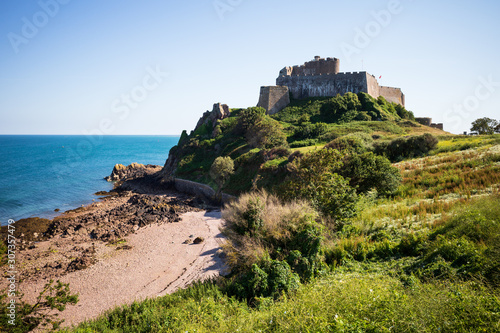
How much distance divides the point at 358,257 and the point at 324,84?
161 feet

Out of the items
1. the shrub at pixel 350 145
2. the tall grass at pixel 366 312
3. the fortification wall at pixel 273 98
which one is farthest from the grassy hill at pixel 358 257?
the fortification wall at pixel 273 98

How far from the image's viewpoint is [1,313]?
10.1 meters

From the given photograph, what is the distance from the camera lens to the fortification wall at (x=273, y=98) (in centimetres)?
5359

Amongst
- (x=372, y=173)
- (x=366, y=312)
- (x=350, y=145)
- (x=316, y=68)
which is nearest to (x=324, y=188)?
(x=372, y=173)

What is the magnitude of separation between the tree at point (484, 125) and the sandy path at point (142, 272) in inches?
1764

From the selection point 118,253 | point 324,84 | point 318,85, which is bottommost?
point 118,253

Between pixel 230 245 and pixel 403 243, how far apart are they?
280 inches

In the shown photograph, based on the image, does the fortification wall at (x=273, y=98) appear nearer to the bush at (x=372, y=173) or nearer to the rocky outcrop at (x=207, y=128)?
the rocky outcrop at (x=207, y=128)

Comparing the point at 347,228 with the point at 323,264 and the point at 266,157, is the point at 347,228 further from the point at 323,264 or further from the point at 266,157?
the point at 266,157

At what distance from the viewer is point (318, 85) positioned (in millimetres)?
54125

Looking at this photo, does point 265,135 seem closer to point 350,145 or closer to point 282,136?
point 282,136

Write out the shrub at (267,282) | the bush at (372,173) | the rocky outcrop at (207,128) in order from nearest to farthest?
the shrub at (267,282)
the bush at (372,173)
the rocky outcrop at (207,128)

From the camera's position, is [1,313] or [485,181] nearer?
[1,313]

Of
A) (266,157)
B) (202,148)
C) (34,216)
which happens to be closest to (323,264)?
(266,157)
